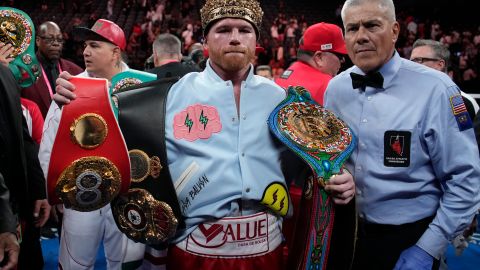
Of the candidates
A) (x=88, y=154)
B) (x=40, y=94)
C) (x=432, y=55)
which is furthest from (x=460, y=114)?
(x=40, y=94)

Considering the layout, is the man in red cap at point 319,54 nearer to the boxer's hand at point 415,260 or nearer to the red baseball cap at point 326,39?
the red baseball cap at point 326,39

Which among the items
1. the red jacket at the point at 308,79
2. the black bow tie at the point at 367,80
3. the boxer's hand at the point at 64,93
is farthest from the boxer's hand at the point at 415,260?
the red jacket at the point at 308,79

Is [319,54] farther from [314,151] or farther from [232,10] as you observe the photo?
[314,151]

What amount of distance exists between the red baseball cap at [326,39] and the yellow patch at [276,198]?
5.45 ft

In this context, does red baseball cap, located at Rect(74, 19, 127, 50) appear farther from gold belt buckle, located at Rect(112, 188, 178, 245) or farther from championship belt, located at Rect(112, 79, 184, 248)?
gold belt buckle, located at Rect(112, 188, 178, 245)

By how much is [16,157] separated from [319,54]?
1.97m

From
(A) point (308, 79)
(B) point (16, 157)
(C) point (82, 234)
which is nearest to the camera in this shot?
(B) point (16, 157)

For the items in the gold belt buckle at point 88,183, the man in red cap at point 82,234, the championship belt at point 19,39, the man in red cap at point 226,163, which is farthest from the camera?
the man in red cap at point 82,234

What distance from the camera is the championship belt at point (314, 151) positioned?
1436mm

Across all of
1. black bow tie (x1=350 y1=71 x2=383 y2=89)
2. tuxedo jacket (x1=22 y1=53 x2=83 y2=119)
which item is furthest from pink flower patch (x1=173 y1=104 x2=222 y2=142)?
tuxedo jacket (x1=22 y1=53 x2=83 y2=119)

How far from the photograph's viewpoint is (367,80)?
5.25ft

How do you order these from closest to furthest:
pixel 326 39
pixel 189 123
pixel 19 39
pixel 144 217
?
pixel 144 217, pixel 189 123, pixel 19 39, pixel 326 39

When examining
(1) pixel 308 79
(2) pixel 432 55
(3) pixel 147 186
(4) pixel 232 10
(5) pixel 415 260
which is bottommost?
(5) pixel 415 260

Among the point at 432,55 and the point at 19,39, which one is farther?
the point at 432,55
